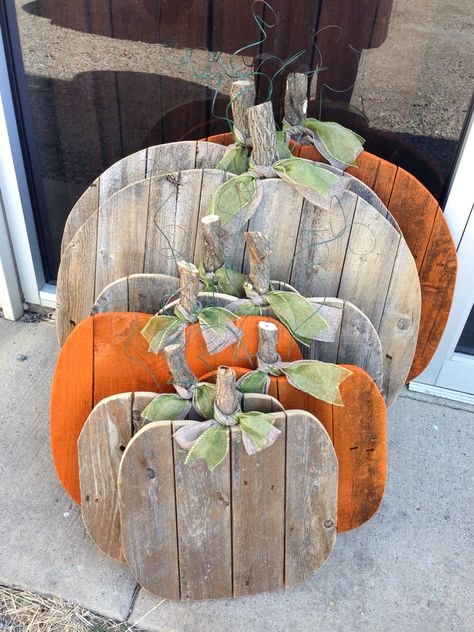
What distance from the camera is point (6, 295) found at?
8.84 feet

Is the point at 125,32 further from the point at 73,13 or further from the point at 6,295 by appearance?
the point at 6,295

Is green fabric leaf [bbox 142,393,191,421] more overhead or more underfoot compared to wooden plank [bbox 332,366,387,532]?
more overhead

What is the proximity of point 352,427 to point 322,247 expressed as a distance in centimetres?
56

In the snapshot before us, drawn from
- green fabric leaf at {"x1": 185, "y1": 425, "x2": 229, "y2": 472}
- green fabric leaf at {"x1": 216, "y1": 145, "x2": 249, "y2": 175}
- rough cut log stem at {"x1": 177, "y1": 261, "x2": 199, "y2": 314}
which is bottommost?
green fabric leaf at {"x1": 185, "y1": 425, "x2": 229, "y2": 472}

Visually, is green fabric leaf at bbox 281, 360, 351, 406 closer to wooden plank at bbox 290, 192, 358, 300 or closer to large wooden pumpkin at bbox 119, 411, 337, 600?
large wooden pumpkin at bbox 119, 411, 337, 600

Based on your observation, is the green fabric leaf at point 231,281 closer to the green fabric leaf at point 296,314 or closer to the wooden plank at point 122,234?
the green fabric leaf at point 296,314

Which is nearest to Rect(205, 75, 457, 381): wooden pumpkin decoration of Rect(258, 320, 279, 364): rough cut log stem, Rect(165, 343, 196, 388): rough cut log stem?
Rect(258, 320, 279, 364): rough cut log stem

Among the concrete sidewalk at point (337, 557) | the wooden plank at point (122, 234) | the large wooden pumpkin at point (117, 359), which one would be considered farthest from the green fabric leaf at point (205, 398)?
the concrete sidewalk at point (337, 557)

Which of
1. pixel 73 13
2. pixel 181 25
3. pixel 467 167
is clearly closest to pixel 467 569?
pixel 467 167

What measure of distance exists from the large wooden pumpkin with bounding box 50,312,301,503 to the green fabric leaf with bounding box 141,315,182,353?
0.04 m

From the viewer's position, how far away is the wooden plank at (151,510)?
154 cm

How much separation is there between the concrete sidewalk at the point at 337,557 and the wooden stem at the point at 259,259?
946 millimetres

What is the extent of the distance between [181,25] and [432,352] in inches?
58.6

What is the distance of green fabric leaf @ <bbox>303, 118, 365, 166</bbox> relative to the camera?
1.81 metres
